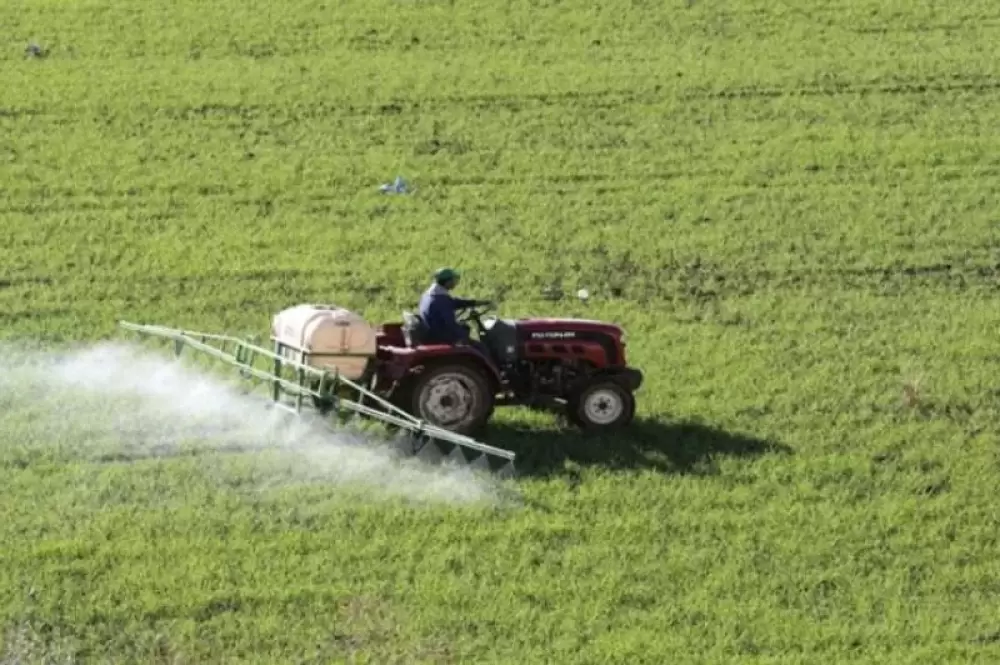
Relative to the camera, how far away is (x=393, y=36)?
30.8 meters

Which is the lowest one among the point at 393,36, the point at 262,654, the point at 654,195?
the point at 262,654

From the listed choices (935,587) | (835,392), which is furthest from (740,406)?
(935,587)

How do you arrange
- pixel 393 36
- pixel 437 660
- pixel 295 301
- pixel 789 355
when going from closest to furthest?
pixel 437 660 < pixel 789 355 < pixel 295 301 < pixel 393 36

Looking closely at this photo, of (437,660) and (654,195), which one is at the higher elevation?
(654,195)

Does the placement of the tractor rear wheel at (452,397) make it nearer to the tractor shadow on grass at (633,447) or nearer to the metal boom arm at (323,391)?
the metal boom arm at (323,391)

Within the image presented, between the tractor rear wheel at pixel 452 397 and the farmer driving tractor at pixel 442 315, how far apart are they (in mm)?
355

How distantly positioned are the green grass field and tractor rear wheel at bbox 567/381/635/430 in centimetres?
26

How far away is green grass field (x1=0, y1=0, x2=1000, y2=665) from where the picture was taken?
13.7m

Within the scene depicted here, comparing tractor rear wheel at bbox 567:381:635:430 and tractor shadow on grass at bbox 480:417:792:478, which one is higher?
tractor rear wheel at bbox 567:381:635:430

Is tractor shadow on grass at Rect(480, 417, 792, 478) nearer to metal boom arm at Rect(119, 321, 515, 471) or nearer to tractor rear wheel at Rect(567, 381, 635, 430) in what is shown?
tractor rear wheel at Rect(567, 381, 635, 430)

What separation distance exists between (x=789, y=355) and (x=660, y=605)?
6.22 m

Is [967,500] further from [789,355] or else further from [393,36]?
[393,36]

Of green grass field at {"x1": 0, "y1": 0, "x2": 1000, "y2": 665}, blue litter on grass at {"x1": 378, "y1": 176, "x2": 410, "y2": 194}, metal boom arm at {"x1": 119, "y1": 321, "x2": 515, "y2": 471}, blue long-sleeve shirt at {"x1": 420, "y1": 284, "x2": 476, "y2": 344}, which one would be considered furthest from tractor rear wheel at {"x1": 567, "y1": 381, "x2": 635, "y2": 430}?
blue litter on grass at {"x1": 378, "y1": 176, "x2": 410, "y2": 194}

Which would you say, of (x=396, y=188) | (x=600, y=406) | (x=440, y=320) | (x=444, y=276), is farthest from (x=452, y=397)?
(x=396, y=188)
